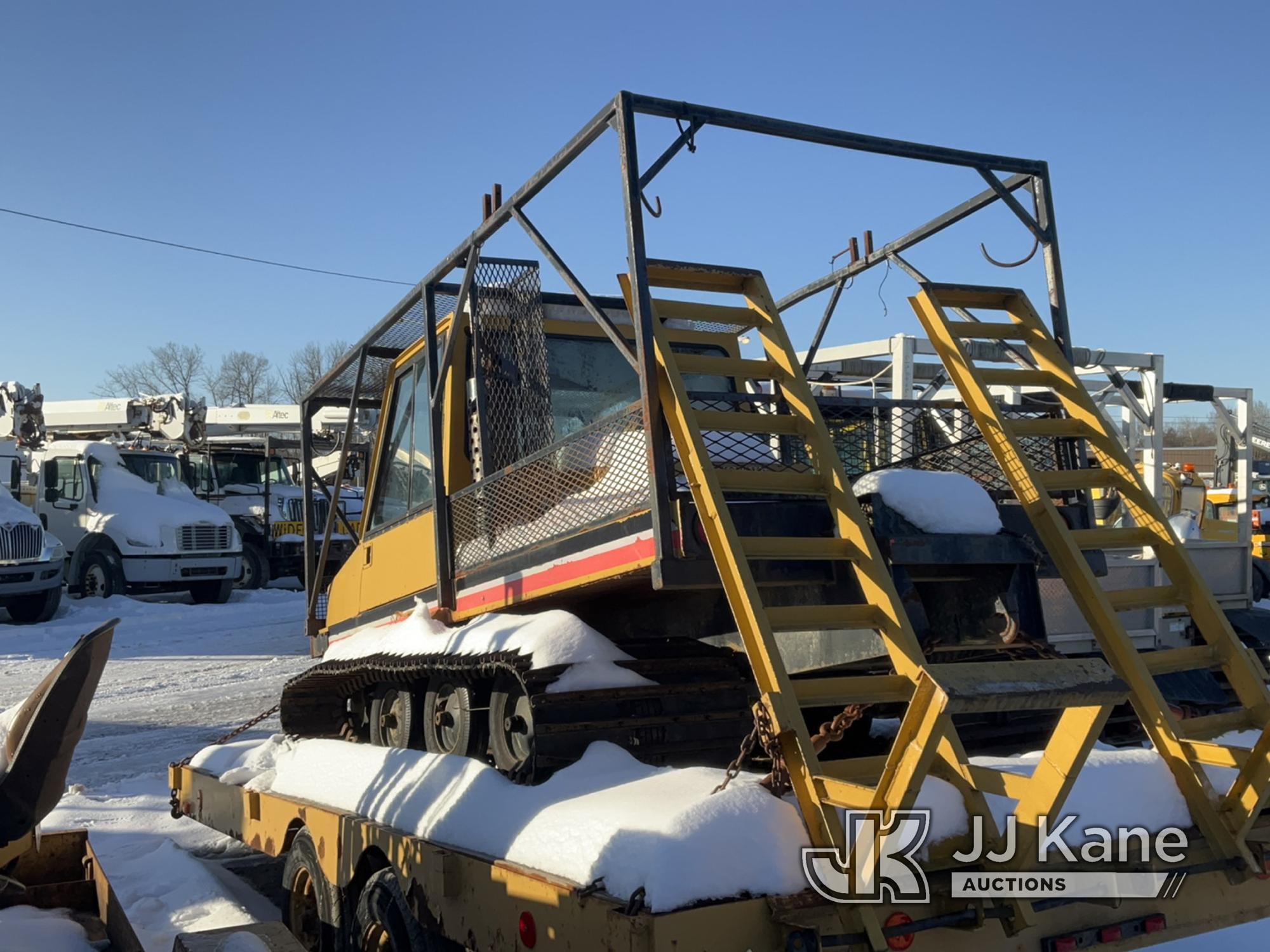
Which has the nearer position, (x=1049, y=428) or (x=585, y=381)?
(x=1049, y=428)

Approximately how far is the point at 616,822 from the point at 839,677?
81 cm

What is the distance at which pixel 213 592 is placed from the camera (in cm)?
2081

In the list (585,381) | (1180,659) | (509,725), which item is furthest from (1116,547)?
(585,381)

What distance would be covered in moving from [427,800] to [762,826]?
65.1 inches

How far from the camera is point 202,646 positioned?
1545 centimetres

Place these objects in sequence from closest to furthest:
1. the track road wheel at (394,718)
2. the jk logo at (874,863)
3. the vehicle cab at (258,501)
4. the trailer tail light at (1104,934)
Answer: the jk logo at (874,863) → the trailer tail light at (1104,934) → the track road wheel at (394,718) → the vehicle cab at (258,501)

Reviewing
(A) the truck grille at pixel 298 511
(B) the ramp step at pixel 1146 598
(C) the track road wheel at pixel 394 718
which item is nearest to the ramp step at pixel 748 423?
(B) the ramp step at pixel 1146 598

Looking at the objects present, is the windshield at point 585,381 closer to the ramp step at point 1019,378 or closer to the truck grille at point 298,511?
the ramp step at point 1019,378

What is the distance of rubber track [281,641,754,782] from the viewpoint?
13.0 ft

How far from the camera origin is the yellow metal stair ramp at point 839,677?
2.75 metres

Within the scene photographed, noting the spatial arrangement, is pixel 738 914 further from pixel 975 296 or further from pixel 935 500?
pixel 975 296

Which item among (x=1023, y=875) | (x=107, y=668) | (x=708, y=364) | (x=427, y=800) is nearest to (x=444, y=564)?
(x=427, y=800)

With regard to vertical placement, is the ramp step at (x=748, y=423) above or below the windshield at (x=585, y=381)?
below

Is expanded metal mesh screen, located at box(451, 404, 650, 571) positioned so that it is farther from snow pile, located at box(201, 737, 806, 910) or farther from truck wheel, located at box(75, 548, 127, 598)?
truck wheel, located at box(75, 548, 127, 598)
